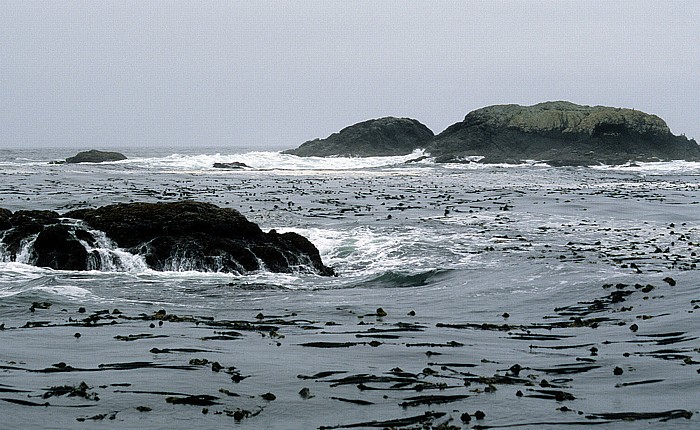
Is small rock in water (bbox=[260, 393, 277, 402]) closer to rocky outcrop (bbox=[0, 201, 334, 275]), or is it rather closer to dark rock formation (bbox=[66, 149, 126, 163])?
rocky outcrop (bbox=[0, 201, 334, 275])

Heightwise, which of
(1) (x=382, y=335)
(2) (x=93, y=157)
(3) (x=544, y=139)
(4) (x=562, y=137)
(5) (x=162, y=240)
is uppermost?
(4) (x=562, y=137)

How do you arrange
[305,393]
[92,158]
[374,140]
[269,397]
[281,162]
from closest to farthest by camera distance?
[269,397]
[305,393]
[92,158]
[281,162]
[374,140]

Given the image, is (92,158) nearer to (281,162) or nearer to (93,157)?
(93,157)

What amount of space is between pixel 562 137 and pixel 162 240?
251ft

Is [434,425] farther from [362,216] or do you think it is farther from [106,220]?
[362,216]

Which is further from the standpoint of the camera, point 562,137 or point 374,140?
point 374,140

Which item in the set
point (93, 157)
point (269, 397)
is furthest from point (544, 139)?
point (269, 397)

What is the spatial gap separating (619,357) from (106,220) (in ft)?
44.6

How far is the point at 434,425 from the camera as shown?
6.54 m

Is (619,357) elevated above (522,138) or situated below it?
below

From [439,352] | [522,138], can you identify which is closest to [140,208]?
[439,352]

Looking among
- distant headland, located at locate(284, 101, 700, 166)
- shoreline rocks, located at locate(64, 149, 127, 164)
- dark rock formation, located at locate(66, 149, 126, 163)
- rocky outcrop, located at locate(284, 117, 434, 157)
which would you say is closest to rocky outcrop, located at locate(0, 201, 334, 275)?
shoreline rocks, located at locate(64, 149, 127, 164)

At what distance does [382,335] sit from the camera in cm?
1059

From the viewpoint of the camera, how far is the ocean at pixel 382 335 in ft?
22.9
